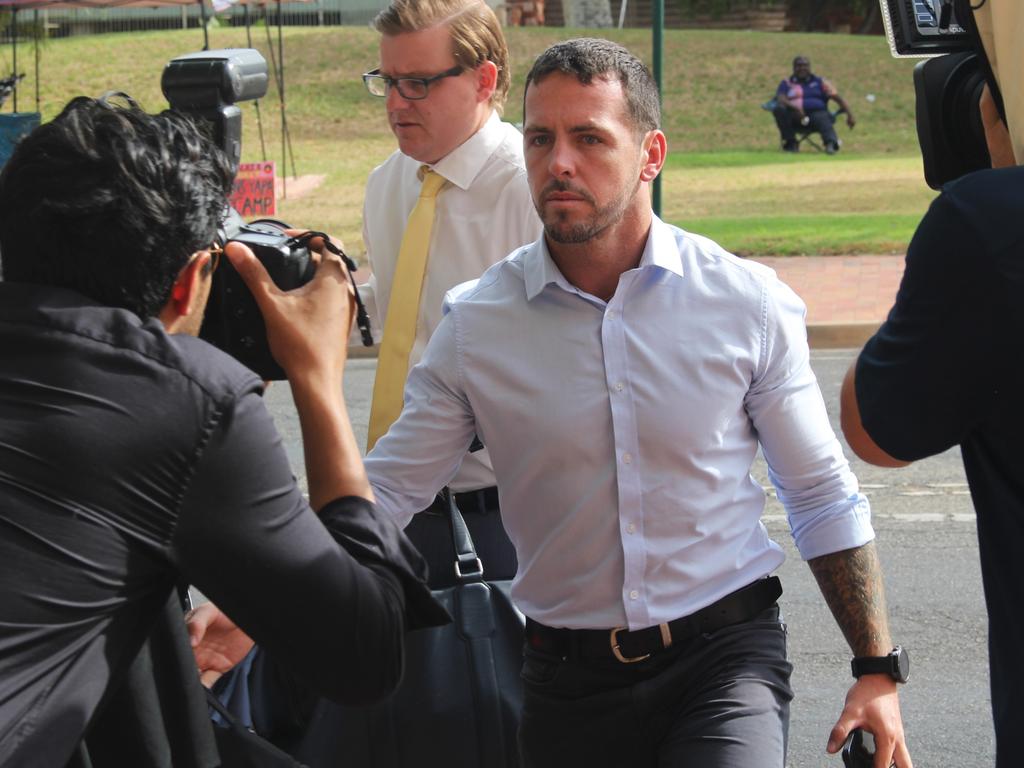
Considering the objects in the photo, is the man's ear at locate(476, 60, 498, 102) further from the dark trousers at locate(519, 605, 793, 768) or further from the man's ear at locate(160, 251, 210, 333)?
the man's ear at locate(160, 251, 210, 333)

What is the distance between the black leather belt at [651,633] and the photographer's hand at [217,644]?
1.84 ft

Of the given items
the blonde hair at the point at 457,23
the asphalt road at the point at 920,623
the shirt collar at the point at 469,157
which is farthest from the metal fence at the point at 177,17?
the shirt collar at the point at 469,157

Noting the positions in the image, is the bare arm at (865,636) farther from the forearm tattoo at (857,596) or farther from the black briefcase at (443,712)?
the black briefcase at (443,712)

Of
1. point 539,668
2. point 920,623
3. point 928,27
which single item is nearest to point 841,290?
point 920,623

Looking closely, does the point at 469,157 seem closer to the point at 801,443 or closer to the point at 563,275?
the point at 563,275

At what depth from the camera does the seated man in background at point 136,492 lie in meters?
1.72

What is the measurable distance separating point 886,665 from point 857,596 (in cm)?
14

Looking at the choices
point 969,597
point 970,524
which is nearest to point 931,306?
point 969,597

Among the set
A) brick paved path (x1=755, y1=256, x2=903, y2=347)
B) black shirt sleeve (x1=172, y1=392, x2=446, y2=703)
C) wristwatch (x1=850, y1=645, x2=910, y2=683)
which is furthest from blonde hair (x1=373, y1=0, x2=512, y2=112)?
brick paved path (x1=755, y1=256, x2=903, y2=347)

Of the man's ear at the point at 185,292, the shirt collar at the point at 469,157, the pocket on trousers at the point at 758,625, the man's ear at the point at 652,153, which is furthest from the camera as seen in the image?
the shirt collar at the point at 469,157

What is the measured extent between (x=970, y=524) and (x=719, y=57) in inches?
1099

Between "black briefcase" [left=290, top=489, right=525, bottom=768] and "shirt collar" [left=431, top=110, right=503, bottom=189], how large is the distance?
1.32 metres

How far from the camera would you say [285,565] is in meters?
1.83

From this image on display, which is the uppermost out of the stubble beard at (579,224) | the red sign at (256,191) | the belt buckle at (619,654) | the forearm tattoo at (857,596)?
the stubble beard at (579,224)
